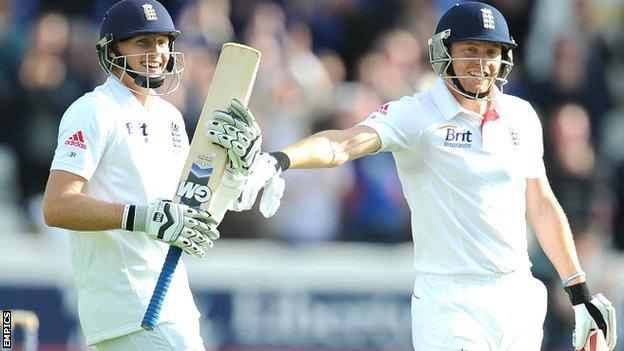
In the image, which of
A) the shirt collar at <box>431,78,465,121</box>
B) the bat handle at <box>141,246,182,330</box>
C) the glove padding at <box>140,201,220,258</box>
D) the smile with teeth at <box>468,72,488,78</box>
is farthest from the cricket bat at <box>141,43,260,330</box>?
the smile with teeth at <box>468,72,488,78</box>

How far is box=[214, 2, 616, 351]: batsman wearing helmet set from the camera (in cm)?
635

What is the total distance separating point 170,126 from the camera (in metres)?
6.24

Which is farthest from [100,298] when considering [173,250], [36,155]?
[36,155]

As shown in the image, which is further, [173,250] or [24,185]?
[24,185]

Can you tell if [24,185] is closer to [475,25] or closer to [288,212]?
[288,212]

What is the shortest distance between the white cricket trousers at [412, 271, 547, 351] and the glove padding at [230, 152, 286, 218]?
0.93 meters

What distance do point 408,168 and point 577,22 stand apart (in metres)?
6.76

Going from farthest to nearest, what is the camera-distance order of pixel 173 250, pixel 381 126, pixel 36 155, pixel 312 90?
pixel 312 90 → pixel 36 155 → pixel 381 126 → pixel 173 250

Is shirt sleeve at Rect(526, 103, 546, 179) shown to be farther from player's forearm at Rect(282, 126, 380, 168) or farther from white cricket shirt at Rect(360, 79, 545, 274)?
player's forearm at Rect(282, 126, 380, 168)

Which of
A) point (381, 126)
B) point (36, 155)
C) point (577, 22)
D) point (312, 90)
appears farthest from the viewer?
point (577, 22)

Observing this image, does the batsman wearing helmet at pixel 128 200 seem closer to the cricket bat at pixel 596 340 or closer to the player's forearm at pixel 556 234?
the player's forearm at pixel 556 234

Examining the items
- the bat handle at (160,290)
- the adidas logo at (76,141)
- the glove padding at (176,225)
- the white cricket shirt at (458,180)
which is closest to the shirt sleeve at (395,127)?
the white cricket shirt at (458,180)

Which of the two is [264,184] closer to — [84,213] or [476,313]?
[84,213]

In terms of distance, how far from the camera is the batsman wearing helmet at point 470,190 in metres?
6.35
